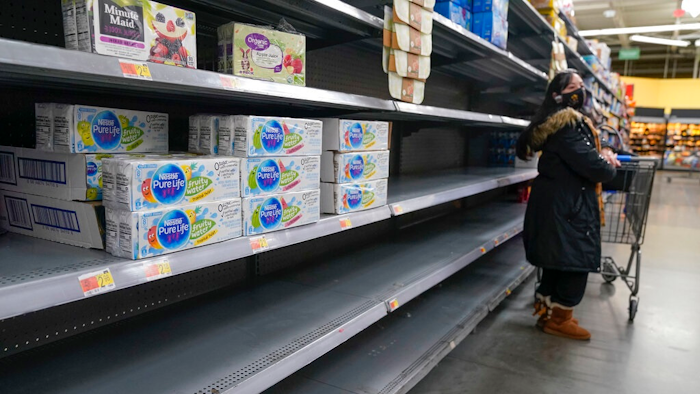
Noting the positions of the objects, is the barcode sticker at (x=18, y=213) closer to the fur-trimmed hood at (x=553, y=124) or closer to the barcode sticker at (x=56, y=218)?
the barcode sticker at (x=56, y=218)

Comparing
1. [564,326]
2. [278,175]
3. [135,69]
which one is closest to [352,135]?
[278,175]

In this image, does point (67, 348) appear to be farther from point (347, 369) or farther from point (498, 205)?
point (498, 205)

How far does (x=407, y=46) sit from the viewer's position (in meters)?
1.92

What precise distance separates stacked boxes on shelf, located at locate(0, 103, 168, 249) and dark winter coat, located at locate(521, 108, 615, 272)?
85.3 inches

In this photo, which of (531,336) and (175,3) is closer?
(175,3)

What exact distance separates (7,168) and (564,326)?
284cm

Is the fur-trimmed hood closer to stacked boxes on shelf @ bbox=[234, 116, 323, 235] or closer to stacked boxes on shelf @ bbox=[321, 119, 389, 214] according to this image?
stacked boxes on shelf @ bbox=[321, 119, 389, 214]

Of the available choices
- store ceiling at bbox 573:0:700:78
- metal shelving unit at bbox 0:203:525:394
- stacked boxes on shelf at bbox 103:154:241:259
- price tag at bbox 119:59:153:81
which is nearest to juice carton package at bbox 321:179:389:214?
metal shelving unit at bbox 0:203:525:394

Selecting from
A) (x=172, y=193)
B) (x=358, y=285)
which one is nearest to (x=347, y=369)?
(x=358, y=285)

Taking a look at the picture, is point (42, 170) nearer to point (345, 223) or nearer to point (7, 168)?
point (7, 168)

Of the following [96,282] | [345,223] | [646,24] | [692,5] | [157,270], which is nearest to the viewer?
[96,282]

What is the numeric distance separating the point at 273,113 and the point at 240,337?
3.27 feet

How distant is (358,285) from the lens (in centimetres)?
208

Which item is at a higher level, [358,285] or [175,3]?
[175,3]
